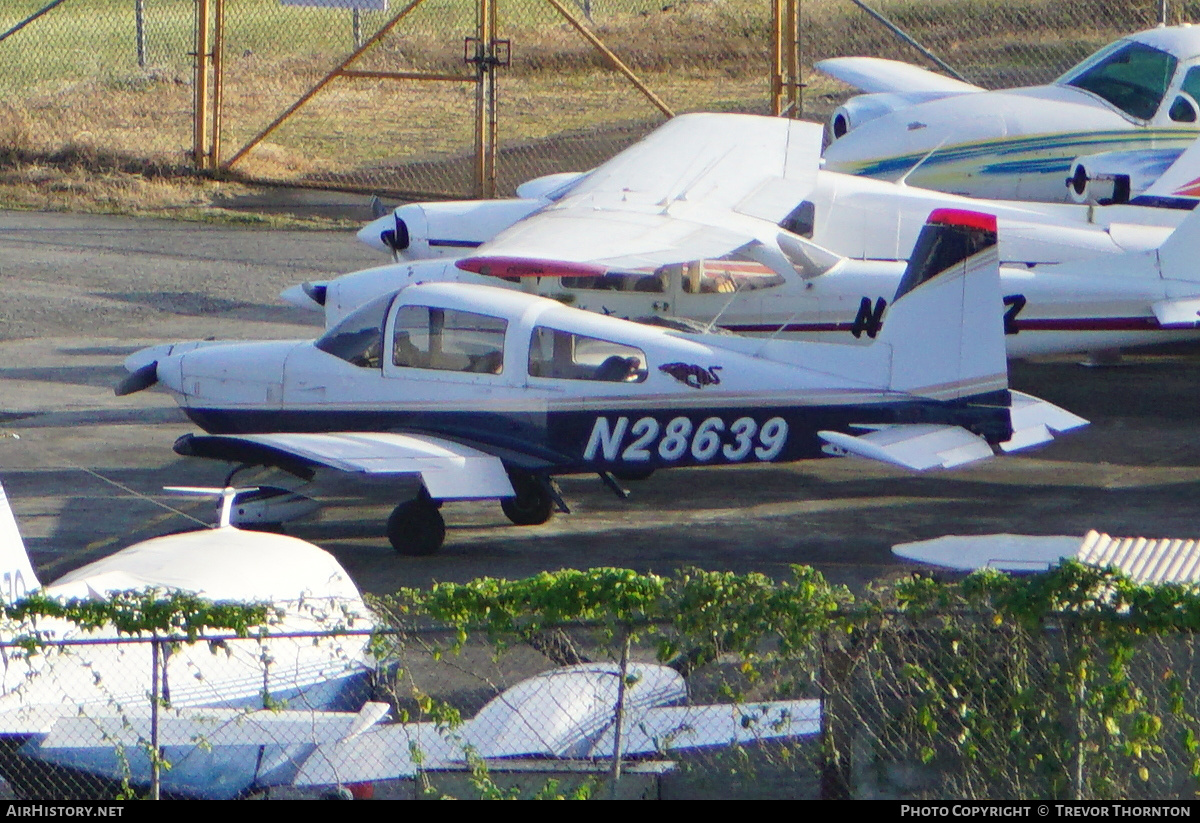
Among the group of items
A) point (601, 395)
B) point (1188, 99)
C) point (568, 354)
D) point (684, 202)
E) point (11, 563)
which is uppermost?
point (1188, 99)

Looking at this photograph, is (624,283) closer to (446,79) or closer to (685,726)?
(685,726)

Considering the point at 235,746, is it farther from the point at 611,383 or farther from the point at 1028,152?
the point at 1028,152

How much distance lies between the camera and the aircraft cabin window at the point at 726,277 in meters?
12.6

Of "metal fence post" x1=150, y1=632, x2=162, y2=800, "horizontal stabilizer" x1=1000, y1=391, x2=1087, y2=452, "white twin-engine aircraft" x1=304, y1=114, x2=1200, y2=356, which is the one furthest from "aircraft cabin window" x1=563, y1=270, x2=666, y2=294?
"metal fence post" x1=150, y1=632, x2=162, y2=800

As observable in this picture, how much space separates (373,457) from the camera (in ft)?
32.9

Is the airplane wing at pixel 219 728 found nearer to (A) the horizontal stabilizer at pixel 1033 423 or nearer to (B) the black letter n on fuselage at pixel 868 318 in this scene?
(A) the horizontal stabilizer at pixel 1033 423

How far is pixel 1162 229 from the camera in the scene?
45.2 feet

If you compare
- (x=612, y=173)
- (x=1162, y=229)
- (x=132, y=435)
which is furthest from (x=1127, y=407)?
(x=132, y=435)

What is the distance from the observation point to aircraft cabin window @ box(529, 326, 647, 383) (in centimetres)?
1044

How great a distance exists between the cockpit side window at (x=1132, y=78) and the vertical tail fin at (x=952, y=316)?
23.7 ft

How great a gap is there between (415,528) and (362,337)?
142 cm

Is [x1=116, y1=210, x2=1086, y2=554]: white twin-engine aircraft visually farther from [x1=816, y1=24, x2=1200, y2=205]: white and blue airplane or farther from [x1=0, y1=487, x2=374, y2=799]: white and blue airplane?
[x1=816, y1=24, x2=1200, y2=205]: white and blue airplane

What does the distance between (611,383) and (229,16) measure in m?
29.2

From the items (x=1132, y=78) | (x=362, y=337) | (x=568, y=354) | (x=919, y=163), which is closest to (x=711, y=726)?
(x=568, y=354)
